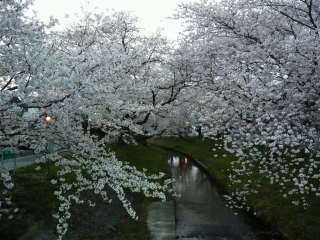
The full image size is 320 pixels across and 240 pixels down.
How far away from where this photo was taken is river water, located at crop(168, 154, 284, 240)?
41.9ft

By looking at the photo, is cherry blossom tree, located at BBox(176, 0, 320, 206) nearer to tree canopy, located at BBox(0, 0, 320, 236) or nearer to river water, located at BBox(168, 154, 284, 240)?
tree canopy, located at BBox(0, 0, 320, 236)

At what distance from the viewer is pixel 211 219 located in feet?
48.1

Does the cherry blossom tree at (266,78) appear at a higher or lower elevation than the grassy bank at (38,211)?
higher

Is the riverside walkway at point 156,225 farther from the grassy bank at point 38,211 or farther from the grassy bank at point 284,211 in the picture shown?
the grassy bank at point 284,211

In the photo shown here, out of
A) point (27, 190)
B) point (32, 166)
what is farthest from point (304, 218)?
point (32, 166)

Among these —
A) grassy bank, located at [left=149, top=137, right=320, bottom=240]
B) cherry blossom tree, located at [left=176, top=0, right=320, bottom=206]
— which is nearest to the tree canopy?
cherry blossom tree, located at [left=176, top=0, right=320, bottom=206]

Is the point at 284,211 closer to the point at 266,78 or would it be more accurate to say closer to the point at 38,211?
the point at 266,78

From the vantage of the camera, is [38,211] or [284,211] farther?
[284,211]

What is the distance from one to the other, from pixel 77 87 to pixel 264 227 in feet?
35.6

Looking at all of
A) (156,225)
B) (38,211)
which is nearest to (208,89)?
(156,225)

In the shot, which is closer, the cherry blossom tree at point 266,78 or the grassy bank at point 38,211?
the cherry blossom tree at point 266,78

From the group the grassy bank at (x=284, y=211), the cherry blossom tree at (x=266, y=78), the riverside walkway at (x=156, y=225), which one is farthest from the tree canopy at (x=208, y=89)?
the grassy bank at (x=284, y=211)

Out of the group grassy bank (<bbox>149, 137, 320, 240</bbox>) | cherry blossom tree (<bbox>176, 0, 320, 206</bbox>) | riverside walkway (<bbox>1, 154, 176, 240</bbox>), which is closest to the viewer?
cherry blossom tree (<bbox>176, 0, 320, 206</bbox>)

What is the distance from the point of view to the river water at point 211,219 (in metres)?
12.8
